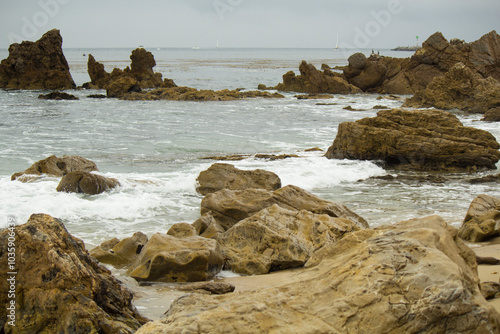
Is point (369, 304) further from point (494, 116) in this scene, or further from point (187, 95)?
point (187, 95)

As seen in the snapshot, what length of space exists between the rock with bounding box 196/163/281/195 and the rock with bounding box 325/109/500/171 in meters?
4.59

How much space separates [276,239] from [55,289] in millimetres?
2883

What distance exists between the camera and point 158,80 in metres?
45.0

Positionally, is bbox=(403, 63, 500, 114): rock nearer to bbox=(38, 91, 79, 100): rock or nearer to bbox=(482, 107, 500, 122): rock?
Answer: bbox=(482, 107, 500, 122): rock

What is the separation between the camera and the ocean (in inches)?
347

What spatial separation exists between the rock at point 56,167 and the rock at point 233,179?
298 centimetres

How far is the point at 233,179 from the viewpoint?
32.5 feet

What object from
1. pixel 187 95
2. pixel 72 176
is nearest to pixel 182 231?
pixel 72 176

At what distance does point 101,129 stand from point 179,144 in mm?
5613

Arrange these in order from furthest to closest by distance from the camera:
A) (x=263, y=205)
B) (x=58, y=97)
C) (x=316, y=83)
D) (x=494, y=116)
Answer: (x=316, y=83), (x=58, y=97), (x=494, y=116), (x=263, y=205)

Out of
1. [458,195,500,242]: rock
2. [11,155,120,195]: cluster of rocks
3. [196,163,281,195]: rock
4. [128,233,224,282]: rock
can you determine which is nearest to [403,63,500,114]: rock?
[196,163,281,195]: rock

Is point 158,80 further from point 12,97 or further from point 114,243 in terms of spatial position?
point 114,243

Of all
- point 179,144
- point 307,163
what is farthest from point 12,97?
point 307,163

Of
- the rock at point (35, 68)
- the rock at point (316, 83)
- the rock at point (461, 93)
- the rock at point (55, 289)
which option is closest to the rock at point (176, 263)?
the rock at point (55, 289)
